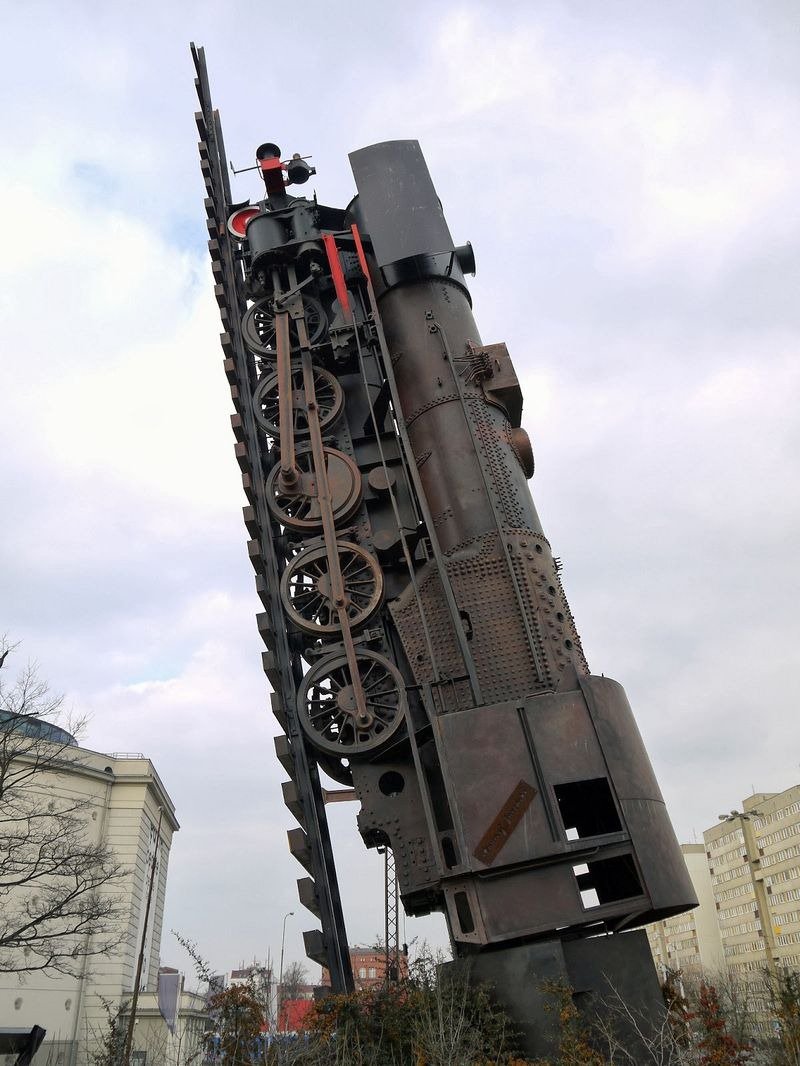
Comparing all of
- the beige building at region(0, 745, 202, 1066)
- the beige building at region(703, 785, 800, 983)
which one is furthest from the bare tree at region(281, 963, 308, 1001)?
the beige building at region(703, 785, 800, 983)

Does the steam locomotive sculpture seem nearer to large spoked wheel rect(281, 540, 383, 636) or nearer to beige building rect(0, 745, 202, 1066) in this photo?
large spoked wheel rect(281, 540, 383, 636)

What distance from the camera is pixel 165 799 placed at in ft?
168

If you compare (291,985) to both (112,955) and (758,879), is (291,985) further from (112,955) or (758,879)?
(758,879)

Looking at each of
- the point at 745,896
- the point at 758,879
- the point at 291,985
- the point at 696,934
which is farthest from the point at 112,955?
the point at 696,934

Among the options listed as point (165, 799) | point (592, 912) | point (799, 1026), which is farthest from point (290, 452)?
point (165, 799)

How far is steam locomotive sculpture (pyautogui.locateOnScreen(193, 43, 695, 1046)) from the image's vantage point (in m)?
11.2

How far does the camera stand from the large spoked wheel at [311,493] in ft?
52.5

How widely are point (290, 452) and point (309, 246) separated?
6.09 m

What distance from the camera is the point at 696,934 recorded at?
3743 inches

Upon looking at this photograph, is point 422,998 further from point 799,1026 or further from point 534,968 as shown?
point 799,1026

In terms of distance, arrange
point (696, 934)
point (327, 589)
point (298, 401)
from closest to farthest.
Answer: point (327, 589)
point (298, 401)
point (696, 934)

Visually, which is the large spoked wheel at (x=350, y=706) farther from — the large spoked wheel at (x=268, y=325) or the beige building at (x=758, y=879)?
the beige building at (x=758, y=879)

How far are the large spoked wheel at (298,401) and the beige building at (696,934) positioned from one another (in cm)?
8774

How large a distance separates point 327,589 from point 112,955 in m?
33.2
